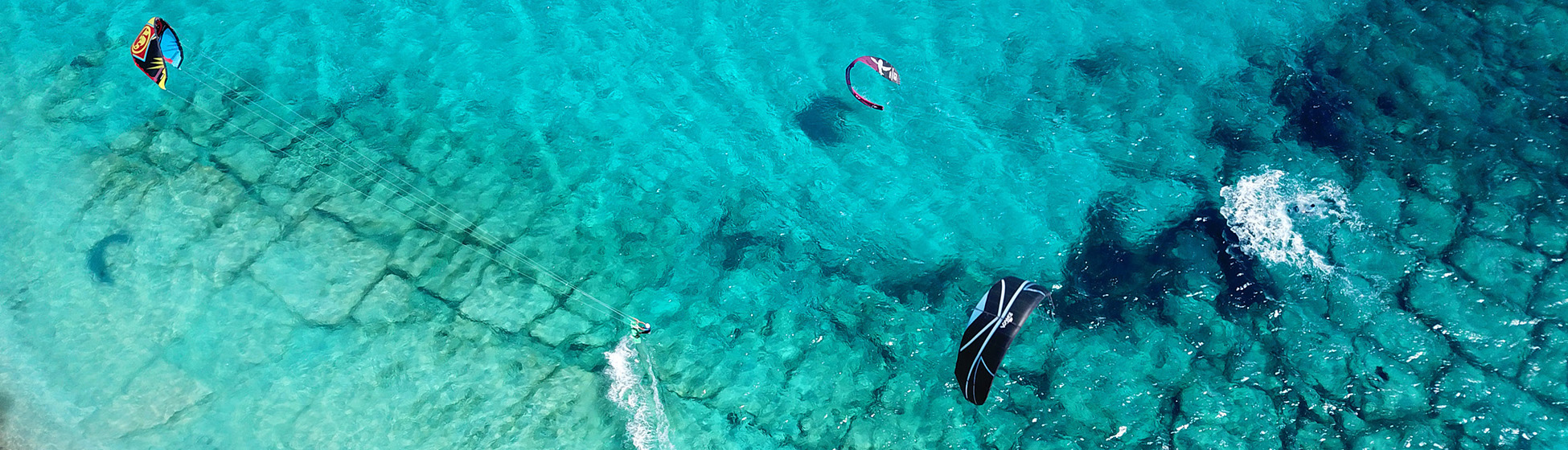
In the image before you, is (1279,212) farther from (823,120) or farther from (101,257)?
(101,257)

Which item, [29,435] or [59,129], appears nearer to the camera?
[29,435]

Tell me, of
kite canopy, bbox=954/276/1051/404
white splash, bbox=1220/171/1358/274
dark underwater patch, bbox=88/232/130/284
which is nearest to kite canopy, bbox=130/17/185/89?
dark underwater patch, bbox=88/232/130/284

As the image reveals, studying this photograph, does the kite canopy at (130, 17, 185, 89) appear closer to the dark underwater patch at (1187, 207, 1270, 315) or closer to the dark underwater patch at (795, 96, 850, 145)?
the dark underwater patch at (795, 96, 850, 145)

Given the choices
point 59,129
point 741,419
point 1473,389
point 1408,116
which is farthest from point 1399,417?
point 59,129

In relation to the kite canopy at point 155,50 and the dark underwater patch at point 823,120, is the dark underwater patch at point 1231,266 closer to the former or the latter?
the dark underwater patch at point 823,120

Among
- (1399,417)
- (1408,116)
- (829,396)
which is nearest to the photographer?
(1399,417)

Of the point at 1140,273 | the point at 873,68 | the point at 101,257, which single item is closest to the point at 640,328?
the point at 873,68

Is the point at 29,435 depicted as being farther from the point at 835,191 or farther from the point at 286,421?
the point at 835,191
